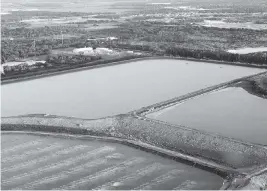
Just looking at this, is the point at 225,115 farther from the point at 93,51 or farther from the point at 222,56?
the point at 93,51

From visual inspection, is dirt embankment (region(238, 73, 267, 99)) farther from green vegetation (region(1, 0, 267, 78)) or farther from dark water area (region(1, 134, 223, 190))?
dark water area (region(1, 134, 223, 190))

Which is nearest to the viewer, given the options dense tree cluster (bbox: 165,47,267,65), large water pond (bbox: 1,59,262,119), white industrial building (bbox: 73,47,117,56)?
large water pond (bbox: 1,59,262,119)

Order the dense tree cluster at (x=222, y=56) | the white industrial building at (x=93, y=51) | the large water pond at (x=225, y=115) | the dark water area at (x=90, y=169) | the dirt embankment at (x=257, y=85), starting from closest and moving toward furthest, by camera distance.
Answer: the dark water area at (x=90, y=169)
the large water pond at (x=225, y=115)
the dirt embankment at (x=257, y=85)
the dense tree cluster at (x=222, y=56)
the white industrial building at (x=93, y=51)

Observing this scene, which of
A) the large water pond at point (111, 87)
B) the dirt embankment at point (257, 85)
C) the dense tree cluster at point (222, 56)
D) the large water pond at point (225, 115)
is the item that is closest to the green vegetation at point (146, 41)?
the dense tree cluster at point (222, 56)

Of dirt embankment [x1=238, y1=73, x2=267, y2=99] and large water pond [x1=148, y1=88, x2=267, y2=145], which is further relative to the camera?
dirt embankment [x1=238, y1=73, x2=267, y2=99]

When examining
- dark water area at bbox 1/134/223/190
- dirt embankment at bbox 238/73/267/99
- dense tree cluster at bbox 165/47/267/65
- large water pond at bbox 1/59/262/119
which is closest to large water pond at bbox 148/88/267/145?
dirt embankment at bbox 238/73/267/99

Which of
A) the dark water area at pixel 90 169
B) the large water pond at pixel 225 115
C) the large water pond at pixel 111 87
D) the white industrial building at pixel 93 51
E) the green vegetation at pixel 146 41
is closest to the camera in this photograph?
the dark water area at pixel 90 169

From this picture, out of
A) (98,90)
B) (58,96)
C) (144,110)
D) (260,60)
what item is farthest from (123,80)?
(260,60)

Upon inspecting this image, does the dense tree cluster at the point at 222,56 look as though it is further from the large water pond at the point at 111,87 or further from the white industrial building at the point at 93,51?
the white industrial building at the point at 93,51
